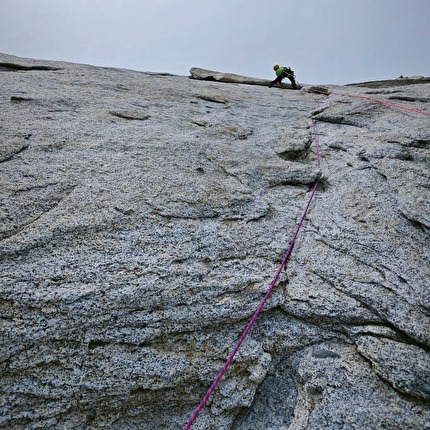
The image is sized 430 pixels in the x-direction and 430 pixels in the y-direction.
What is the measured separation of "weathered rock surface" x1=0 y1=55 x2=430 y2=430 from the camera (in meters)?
3.25

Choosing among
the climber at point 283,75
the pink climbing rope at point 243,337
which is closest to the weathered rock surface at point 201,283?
the pink climbing rope at point 243,337

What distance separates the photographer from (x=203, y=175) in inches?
235

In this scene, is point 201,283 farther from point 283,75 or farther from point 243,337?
point 283,75

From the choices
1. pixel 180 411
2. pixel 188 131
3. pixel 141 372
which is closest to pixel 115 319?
pixel 141 372

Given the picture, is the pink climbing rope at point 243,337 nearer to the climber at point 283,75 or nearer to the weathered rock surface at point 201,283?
the weathered rock surface at point 201,283

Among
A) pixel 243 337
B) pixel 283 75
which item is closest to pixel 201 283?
pixel 243 337

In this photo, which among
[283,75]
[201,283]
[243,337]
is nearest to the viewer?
[243,337]

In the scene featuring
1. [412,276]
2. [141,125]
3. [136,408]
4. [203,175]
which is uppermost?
[141,125]

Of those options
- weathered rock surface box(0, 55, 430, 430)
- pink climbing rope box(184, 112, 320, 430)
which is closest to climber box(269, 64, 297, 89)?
weathered rock surface box(0, 55, 430, 430)

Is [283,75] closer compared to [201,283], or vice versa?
[201,283]

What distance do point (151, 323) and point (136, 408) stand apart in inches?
36.1

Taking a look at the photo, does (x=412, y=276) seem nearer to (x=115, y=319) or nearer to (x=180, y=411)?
(x=180, y=411)

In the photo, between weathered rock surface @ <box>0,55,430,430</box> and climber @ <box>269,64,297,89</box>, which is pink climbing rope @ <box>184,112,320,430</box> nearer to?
weathered rock surface @ <box>0,55,430,430</box>

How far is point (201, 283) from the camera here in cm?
404
